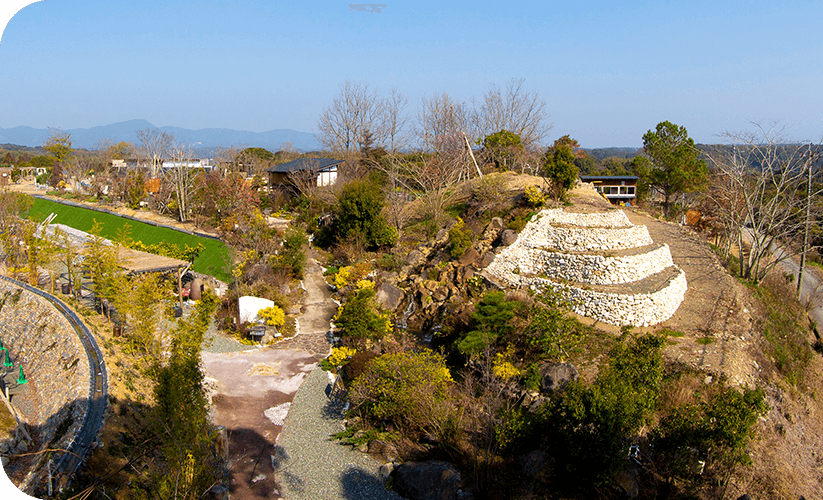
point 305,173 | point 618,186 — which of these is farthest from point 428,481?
point 618,186

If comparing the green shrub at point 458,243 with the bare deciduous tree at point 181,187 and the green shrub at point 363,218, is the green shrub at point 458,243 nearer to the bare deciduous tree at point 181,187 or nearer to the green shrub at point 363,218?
the green shrub at point 363,218

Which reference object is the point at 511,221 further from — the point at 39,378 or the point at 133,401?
the point at 39,378

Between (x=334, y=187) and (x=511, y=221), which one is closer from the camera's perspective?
(x=511, y=221)

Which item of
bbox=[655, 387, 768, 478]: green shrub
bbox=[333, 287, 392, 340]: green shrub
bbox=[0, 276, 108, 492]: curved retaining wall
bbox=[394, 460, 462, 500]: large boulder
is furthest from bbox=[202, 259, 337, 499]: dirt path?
bbox=[655, 387, 768, 478]: green shrub

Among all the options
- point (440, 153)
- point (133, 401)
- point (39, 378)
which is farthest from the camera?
point (440, 153)

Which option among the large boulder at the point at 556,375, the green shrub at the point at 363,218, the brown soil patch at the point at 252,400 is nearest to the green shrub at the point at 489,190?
the green shrub at the point at 363,218

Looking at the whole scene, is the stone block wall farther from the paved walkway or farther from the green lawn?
the green lawn

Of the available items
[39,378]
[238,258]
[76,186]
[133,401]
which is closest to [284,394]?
[133,401]
